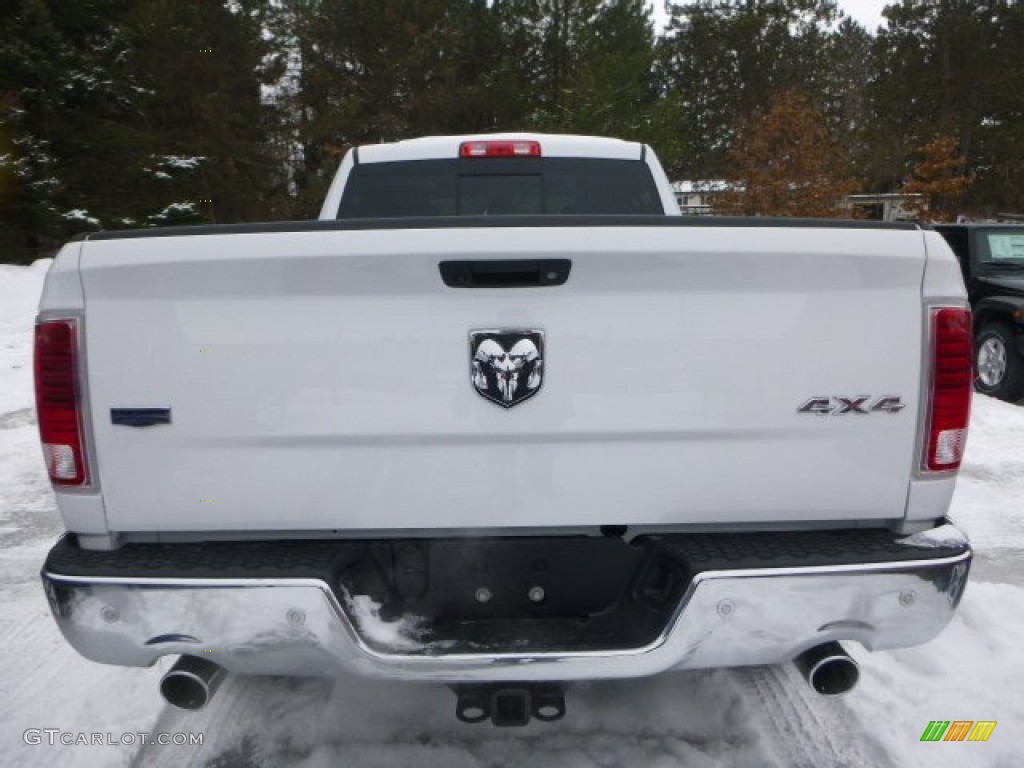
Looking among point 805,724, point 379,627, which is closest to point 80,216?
point 379,627

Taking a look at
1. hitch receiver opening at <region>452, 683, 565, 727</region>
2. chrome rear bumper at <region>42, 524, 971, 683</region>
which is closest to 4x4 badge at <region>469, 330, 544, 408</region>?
chrome rear bumper at <region>42, 524, 971, 683</region>

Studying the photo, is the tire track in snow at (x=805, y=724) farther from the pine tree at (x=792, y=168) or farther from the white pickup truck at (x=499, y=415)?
the pine tree at (x=792, y=168)

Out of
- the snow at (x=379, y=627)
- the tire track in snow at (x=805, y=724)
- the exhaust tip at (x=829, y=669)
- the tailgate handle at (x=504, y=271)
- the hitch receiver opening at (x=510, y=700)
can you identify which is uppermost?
the tailgate handle at (x=504, y=271)

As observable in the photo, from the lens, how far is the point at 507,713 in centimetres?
225

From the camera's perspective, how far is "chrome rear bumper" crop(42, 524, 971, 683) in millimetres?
2053

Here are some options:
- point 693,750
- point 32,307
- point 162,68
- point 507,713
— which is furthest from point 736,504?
point 162,68

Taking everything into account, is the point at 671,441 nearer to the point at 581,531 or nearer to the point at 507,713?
the point at 581,531

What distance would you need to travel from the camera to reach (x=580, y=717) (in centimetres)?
288

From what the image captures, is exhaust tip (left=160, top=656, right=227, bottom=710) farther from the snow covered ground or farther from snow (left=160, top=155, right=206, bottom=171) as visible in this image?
snow (left=160, top=155, right=206, bottom=171)

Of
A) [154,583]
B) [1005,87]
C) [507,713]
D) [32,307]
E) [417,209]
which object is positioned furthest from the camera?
[1005,87]

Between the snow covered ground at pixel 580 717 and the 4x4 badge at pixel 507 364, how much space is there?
1344 millimetres

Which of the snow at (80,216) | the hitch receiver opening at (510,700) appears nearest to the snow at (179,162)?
the snow at (80,216)

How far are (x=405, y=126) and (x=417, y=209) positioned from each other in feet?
87.3

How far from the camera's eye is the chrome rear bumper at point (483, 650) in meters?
2.05
